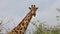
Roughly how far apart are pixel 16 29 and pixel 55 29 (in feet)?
20.2

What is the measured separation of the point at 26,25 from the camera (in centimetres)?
971

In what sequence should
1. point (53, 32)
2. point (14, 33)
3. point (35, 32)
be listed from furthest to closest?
point (35, 32), point (53, 32), point (14, 33)

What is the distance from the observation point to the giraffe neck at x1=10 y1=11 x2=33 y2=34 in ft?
30.9

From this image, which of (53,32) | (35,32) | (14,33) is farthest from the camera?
(35,32)

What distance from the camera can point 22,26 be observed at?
A: 966cm

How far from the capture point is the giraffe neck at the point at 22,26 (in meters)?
9.42

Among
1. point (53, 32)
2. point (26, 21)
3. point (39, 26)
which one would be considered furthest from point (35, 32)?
point (26, 21)

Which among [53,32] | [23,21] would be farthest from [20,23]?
[53,32]

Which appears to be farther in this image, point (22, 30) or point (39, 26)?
point (39, 26)

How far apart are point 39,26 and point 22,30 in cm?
655

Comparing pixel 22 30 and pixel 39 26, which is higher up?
pixel 22 30

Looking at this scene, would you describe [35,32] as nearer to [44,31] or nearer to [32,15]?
[44,31]

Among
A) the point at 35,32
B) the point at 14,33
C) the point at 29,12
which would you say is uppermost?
the point at 29,12

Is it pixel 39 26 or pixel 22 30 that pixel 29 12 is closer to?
pixel 22 30
